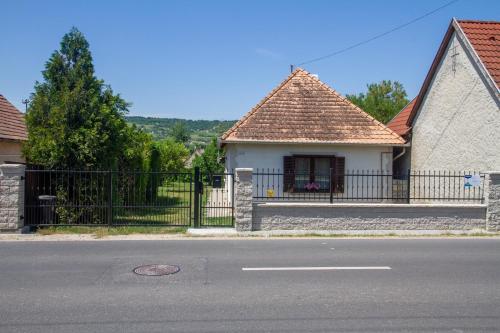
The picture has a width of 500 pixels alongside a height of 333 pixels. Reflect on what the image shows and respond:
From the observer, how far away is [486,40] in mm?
16875

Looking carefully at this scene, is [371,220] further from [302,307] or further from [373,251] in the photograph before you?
[302,307]

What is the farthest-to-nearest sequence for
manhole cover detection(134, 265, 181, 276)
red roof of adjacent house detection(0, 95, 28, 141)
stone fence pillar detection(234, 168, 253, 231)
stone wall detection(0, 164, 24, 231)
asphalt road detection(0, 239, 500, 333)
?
red roof of adjacent house detection(0, 95, 28, 141) → stone fence pillar detection(234, 168, 253, 231) → stone wall detection(0, 164, 24, 231) → manhole cover detection(134, 265, 181, 276) → asphalt road detection(0, 239, 500, 333)

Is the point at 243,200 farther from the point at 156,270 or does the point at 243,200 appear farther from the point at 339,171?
the point at 339,171

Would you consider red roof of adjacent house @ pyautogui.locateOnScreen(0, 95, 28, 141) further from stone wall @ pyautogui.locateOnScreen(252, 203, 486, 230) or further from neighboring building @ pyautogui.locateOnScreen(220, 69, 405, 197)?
stone wall @ pyautogui.locateOnScreen(252, 203, 486, 230)

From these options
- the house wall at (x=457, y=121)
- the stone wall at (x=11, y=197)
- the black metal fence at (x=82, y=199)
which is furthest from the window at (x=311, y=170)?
the stone wall at (x=11, y=197)

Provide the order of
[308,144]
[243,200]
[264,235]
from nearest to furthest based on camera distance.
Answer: [264,235], [243,200], [308,144]

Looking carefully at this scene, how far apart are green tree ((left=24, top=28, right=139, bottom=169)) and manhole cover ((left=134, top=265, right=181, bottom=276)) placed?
6.38m

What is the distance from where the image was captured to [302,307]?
6203 mm

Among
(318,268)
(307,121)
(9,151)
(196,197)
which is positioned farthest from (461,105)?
(9,151)

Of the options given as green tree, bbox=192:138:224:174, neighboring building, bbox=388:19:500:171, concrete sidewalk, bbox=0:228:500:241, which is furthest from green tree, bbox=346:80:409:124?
concrete sidewalk, bbox=0:228:500:241

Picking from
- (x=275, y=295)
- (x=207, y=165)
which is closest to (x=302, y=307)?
(x=275, y=295)

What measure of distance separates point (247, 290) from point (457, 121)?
43.4ft

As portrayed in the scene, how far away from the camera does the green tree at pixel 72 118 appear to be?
13.8 m

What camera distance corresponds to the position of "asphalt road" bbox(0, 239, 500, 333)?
5.63 metres
